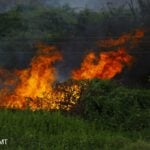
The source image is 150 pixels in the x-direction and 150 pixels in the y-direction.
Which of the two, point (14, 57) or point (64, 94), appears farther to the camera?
point (14, 57)

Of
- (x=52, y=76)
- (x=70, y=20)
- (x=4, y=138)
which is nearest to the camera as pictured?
(x=4, y=138)

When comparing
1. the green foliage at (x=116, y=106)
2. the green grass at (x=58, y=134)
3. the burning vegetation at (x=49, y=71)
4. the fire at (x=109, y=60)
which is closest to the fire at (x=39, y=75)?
the burning vegetation at (x=49, y=71)

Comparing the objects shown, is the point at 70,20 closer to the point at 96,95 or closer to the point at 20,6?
the point at 20,6

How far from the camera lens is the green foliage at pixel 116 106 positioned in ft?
39.8

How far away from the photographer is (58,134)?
11.1 m

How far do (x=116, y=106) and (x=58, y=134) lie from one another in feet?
6.22

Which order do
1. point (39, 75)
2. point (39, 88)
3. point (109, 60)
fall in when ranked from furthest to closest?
point (109, 60)
point (39, 75)
point (39, 88)

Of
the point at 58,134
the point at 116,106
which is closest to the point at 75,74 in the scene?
the point at 116,106

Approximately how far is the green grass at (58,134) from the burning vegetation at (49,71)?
1.93 metres

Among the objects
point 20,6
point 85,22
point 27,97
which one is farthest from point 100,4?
point 27,97

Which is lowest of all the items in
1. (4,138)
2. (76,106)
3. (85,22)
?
(4,138)

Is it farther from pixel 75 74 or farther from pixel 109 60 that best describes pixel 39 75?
pixel 109 60

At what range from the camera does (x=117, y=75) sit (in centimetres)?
1574

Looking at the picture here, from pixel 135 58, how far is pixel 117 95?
3542 millimetres
